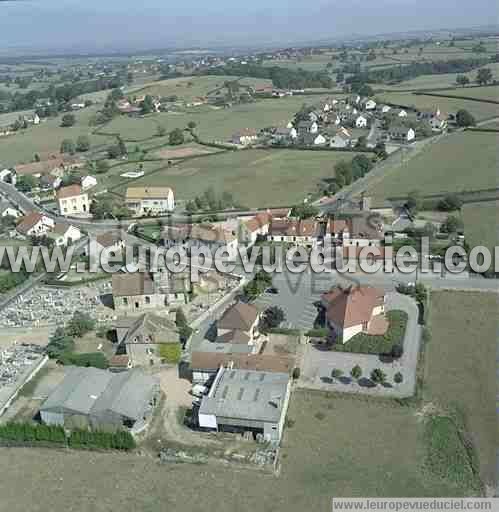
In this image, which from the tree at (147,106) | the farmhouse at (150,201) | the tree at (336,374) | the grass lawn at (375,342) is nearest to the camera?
the tree at (336,374)

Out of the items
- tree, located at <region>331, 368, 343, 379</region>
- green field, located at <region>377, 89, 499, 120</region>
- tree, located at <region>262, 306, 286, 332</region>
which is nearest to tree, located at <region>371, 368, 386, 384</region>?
tree, located at <region>331, 368, 343, 379</region>

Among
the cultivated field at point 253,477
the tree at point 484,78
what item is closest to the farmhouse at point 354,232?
the cultivated field at point 253,477

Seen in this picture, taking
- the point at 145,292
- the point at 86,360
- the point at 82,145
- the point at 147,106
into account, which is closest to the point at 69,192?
the point at 145,292

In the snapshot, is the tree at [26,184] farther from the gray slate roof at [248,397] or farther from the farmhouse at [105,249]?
the gray slate roof at [248,397]

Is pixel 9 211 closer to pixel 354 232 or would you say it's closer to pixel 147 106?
pixel 354 232

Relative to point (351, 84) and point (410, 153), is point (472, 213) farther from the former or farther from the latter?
point (351, 84)

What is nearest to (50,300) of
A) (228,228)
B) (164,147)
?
(228,228)

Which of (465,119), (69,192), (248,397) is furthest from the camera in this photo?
(465,119)
